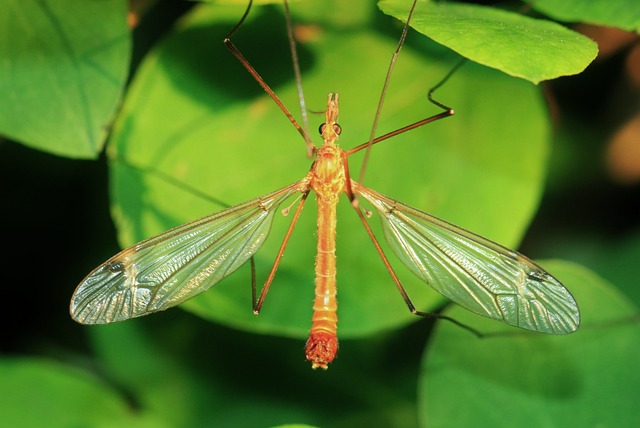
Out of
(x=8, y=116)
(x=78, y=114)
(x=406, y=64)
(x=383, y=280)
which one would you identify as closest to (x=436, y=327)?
(x=383, y=280)

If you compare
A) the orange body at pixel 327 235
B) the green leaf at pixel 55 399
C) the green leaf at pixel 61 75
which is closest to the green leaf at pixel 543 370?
the orange body at pixel 327 235

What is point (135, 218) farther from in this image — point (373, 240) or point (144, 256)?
point (373, 240)

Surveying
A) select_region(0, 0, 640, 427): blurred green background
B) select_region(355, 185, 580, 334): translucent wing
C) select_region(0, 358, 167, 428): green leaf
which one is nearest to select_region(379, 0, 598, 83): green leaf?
select_region(0, 0, 640, 427): blurred green background

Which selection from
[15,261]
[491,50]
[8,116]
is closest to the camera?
[491,50]

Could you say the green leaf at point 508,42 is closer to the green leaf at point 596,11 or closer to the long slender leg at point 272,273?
the green leaf at point 596,11

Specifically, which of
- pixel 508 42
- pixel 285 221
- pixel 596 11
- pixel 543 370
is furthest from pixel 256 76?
pixel 543 370

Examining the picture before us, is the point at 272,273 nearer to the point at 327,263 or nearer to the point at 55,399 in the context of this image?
the point at 327,263
